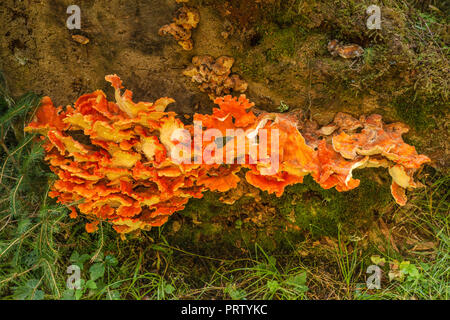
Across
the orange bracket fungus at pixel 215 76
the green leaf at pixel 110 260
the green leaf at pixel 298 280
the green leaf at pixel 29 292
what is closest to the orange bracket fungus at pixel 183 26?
the orange bracket fungus at pixel 215 76

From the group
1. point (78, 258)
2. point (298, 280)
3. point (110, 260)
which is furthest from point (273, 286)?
point (78, 258)

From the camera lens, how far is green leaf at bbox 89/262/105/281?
11.5 feet

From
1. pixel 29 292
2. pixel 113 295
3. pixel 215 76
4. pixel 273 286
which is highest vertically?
pixel 215 76

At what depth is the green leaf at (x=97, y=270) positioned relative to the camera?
3.50 meters

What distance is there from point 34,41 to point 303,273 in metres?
3.40

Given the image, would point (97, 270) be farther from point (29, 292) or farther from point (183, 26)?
point (183, 26)

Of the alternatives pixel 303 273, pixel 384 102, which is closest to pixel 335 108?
pixel 384 102

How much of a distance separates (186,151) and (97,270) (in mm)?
1860

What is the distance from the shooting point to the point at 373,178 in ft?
11.4

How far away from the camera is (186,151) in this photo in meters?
2.58

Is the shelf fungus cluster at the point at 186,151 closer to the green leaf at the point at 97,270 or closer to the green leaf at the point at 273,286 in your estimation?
the green leaf at the point at 97,270

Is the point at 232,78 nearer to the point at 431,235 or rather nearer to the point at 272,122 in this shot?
the point at 272,122

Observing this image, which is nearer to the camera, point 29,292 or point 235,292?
point 29,292

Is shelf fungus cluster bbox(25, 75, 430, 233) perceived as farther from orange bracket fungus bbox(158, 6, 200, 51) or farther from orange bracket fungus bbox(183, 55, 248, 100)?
orange bracket fungus bbox(158, 6, 200, 51)
